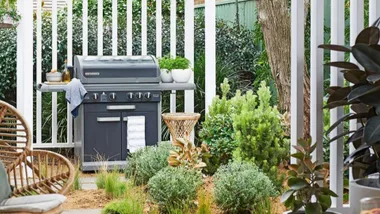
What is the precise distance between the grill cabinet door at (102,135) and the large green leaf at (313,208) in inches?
198

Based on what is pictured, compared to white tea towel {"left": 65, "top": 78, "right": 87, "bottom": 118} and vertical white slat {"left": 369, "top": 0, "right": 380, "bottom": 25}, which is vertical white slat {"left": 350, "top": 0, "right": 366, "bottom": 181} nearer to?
vertical white slat {"left": 369, "top": 0, "right": 380, "bottom": 25}

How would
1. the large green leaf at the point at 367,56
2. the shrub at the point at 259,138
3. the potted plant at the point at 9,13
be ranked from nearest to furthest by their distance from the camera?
the large green leaf at the point at 367,56
the shrub at the point at 259,138
the potted plant at the point at 9,13

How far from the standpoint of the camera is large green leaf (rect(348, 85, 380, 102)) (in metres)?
3.06

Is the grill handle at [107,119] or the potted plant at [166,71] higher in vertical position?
the potted plant at [166,71]

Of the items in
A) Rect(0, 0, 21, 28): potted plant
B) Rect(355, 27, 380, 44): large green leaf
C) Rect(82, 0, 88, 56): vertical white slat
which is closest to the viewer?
Rect(355, 27, 380, 44): large green leaf

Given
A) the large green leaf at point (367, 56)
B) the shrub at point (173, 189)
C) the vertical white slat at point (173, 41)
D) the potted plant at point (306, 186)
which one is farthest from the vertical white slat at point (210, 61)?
the large green leaf at point (367, 56)

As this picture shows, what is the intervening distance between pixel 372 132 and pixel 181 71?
5.64 m

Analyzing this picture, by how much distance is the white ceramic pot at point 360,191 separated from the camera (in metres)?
3.21

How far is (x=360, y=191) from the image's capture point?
3273 millimetres

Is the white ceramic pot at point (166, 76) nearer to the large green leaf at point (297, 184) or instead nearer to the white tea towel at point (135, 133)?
the white tea towel at point (135, 133)

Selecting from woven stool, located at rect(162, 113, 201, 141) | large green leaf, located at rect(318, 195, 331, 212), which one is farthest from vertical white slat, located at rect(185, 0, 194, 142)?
large green leaf, located at rect(318, 195, 331, 212)

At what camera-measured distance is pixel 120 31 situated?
33.4 ft

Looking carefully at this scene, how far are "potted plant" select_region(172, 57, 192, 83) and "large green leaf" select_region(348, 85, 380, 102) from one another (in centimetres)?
548

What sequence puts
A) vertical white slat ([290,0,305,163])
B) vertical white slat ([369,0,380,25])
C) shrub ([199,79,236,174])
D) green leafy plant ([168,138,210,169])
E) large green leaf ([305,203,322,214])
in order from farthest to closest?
shrub ([199,79,236,174]) < green leafy plant ([168,138,210,169]) < vertical white slat ([369,0,380,25]) < vertical white slat ([290,0,305,163]) < large green leaf ([305,203,322,214])
